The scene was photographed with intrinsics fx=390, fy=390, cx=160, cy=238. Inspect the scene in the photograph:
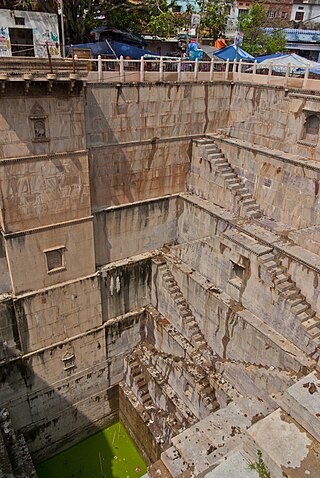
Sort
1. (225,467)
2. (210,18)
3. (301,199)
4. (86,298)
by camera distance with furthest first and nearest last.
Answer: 1. (210,18)
2. (86,298)
3. (301,199)
4. (225,467)

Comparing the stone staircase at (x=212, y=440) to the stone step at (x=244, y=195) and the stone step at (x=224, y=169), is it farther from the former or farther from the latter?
the stone step at (x=224, y=169)

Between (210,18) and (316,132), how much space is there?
18.3 m

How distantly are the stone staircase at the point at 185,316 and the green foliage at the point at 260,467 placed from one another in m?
8.02

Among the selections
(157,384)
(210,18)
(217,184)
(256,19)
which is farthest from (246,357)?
(256,19)

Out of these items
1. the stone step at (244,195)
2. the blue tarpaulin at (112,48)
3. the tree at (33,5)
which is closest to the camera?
the stone step at (244,195)

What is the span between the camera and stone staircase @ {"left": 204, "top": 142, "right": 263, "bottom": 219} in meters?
17.7

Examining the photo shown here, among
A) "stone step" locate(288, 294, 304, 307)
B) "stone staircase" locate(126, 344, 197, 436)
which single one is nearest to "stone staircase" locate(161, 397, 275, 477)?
"stone step" locate(288, 294, 304, 307)

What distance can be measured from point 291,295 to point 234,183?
6.43 metres

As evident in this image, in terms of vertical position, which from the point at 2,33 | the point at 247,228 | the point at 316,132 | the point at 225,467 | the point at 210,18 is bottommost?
the point at 225,467

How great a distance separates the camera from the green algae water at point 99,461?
17625 millimetres

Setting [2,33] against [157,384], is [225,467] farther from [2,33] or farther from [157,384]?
[2,33]

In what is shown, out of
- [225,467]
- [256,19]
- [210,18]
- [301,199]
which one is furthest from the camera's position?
[256,19]

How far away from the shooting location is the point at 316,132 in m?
16.5

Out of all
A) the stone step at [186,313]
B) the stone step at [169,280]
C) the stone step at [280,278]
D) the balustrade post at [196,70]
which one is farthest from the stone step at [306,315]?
the balustrade post at [196,70]
